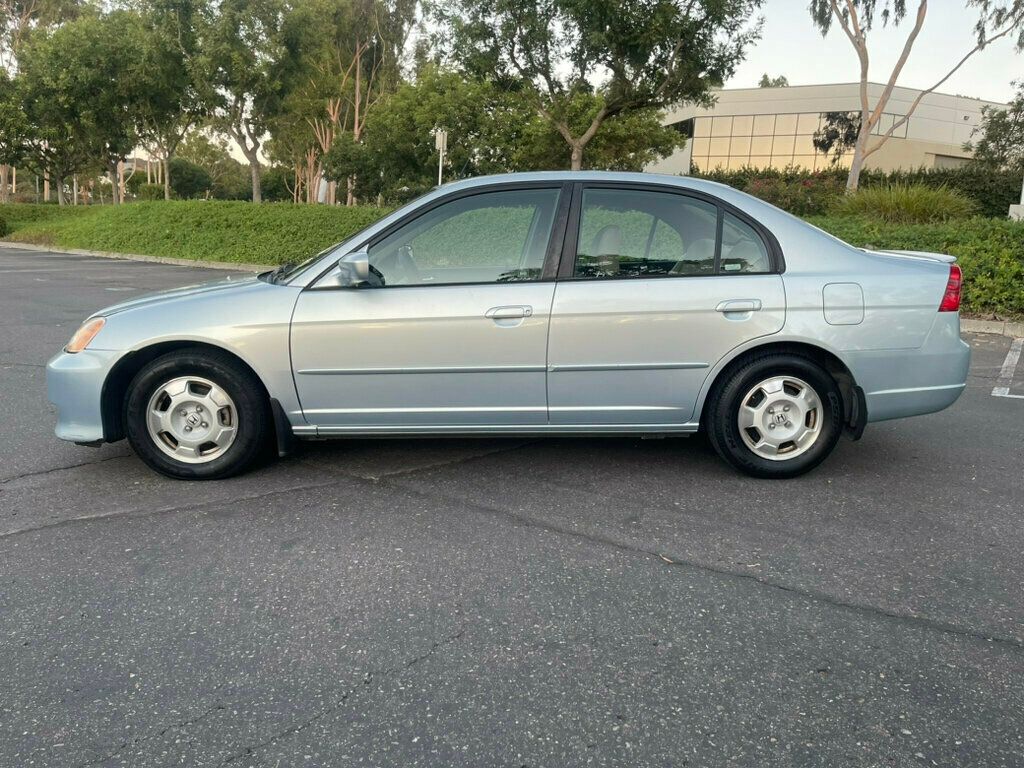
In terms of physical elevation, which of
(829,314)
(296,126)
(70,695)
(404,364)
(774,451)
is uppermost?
(296,126)

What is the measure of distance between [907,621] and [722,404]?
1.58 metres

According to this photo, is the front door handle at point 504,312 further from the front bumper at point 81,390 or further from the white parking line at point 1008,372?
the white parking line at point 1008,372

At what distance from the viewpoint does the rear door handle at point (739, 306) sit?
4.00 metres

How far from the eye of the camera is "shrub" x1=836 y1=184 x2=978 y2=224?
491 inches

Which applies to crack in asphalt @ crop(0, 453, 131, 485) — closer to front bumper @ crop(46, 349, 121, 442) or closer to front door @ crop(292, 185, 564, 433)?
front bumper @ crop(46, 349, 121, 442)

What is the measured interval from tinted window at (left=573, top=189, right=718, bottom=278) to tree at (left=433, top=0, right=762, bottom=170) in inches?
480

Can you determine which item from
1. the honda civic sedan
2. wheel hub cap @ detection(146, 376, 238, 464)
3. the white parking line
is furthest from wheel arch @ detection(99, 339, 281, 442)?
the white parking line

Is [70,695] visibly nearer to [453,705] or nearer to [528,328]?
[453,705]

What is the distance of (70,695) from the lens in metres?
2.30

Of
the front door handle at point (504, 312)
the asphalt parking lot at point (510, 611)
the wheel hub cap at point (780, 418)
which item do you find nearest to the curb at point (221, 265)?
the asphalt parking lot at point (510, 611)

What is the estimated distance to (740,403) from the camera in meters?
4.12

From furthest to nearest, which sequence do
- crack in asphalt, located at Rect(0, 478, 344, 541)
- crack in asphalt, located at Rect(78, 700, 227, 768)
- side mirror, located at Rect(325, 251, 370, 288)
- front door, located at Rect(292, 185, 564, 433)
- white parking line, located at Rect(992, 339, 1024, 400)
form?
white parking line, located at Rect(992, 339, 1024, 400), front door, located at Rect(292, 185, 564, 433), side mirror, located at Rect(325, 251, 370, 288), crack in asphalt, located at Rect(0, 478, 344, 541), crack in asphalt, located at Rect(78, 700, 227, 768)

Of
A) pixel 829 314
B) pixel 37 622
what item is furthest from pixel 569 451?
pixel 37 622

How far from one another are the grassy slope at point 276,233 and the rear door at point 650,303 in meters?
7.98
